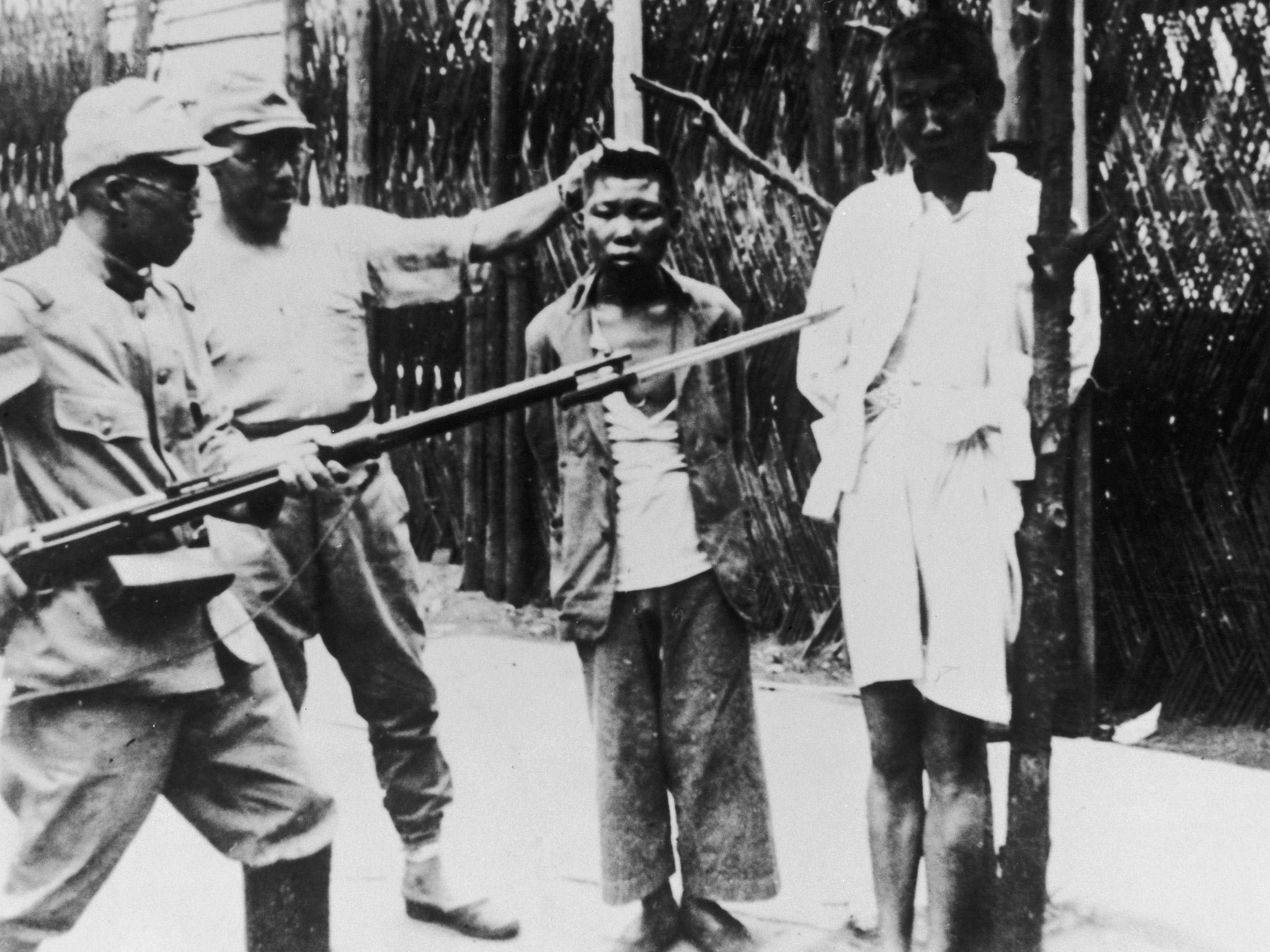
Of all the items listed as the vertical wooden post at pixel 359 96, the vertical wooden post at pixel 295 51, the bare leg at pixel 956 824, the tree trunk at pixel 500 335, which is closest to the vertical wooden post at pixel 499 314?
the tree trunk at pixel 500 335

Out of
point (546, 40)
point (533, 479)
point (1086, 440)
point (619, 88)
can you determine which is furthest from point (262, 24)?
point (1086, 440)

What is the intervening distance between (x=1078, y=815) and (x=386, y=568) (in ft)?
5.86

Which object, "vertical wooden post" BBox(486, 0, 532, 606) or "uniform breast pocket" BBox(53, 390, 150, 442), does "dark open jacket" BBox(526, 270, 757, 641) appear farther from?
"vertical wooden post" BBox(486, 0, 532, 606)

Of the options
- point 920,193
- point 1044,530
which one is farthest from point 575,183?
point 1044,530

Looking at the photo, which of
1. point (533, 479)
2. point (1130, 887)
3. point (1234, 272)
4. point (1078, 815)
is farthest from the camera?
point (533, 479)

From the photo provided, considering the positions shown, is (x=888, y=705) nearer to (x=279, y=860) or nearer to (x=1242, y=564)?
(x=279, y=860)

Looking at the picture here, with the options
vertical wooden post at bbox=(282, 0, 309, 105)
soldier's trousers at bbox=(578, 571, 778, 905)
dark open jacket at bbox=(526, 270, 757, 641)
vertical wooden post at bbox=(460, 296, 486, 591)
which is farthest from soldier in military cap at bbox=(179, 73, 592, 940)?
vertical wooden post at bbox=(282, 0, 309, 105)

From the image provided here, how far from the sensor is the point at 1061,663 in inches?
147

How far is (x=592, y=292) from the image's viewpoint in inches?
107

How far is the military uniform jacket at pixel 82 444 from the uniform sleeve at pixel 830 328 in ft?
4.01

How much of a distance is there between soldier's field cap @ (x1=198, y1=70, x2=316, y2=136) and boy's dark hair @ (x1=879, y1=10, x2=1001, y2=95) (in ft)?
4.30

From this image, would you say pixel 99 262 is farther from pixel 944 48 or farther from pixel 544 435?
pixel 944 48

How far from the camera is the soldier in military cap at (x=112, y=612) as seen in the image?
2.15m

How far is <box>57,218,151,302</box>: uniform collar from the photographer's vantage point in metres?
2.23
